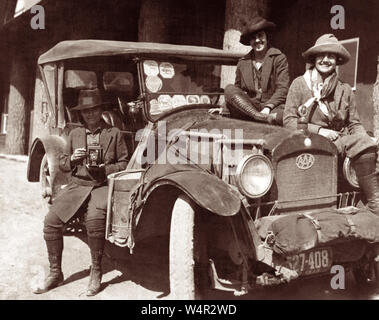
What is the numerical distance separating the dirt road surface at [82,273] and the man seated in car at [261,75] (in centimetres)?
151

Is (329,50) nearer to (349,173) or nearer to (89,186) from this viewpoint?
(349,173)

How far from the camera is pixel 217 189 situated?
127 inches

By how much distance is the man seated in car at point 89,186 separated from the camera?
4.15m

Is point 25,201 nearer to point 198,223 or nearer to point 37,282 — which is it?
point 37,282

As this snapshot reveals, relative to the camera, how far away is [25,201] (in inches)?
276

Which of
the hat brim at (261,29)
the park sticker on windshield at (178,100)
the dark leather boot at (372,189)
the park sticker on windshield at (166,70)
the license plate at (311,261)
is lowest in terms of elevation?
the license plate at (311,261)

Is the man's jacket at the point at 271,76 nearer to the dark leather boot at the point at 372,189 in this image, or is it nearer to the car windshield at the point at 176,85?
the car windshield at the point at 176,85

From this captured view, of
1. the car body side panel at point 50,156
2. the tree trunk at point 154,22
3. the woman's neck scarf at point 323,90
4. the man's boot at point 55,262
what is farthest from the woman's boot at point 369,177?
the tree trunk at point 154,22

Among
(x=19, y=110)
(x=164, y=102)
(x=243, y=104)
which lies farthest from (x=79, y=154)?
(x=19, y=110)

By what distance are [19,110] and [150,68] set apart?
848 centimetres

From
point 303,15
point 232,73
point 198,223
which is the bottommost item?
point 198,223
